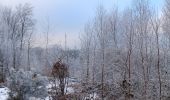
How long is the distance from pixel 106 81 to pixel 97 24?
6.30 metres

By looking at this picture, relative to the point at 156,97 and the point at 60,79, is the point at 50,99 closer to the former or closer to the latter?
the point at 60,79

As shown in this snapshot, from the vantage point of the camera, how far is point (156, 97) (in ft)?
68.7

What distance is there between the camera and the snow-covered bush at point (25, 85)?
16.3 m

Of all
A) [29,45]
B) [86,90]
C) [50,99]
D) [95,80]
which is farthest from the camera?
[29,45]

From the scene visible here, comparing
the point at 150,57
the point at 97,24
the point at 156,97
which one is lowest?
the point at 156,97

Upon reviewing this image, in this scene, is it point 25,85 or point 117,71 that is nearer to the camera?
point 25,85

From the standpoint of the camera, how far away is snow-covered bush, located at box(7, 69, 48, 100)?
1627 cm

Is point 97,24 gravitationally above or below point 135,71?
above

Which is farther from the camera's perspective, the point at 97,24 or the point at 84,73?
the point at 84,73

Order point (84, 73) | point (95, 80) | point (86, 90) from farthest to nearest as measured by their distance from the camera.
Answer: point (84, 73) < point (95, 80) < point (86, 90)

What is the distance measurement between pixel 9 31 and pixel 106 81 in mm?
27858

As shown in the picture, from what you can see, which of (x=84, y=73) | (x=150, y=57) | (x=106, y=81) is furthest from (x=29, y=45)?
(x=150, y=57)

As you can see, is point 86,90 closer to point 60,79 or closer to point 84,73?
point 60,79

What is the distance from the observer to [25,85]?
16297 mm
